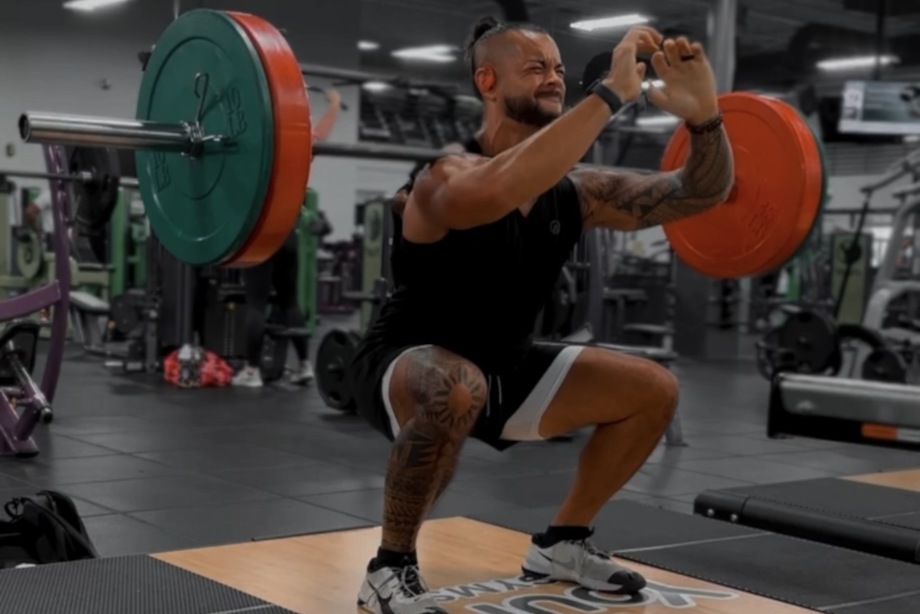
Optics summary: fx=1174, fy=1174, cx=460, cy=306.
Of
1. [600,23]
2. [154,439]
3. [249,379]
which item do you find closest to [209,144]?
[600,23]

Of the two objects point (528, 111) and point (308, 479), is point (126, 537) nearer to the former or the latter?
point (308, 479)

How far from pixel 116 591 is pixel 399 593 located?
54 cm

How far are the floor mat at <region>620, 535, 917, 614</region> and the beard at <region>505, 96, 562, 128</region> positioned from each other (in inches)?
39.4

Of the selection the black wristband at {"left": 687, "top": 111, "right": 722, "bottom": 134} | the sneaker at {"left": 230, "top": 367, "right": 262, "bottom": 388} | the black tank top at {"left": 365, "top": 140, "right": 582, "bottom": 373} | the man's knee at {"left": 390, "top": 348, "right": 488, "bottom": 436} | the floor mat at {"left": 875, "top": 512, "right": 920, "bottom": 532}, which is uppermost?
the black wristband at {"left": 687, "top": 111, "right": 722, "bottom": 134}

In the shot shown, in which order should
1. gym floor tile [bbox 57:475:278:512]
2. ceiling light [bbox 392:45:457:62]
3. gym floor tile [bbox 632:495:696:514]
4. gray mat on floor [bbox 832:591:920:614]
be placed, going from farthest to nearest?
ceiling light [bbox 392:45:457:62]
gym floor tile [bbox 632:495:696:514]
gym floor tile [bbox 57:475:278:512]
gray mat on floor [bbox 832:591:920:614]

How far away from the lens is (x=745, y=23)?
41.8ft

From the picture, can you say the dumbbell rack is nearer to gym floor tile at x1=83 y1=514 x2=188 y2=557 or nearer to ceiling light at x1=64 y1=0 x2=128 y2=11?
gym floor tile at x1=83 y1=514 x2=188 y2=557

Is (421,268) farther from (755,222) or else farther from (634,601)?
(755,222)

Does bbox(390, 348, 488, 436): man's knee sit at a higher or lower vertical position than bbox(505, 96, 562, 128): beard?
lower

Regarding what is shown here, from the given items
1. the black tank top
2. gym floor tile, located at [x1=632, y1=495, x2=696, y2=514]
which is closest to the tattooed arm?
the black tank top

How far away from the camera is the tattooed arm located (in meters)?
2.22

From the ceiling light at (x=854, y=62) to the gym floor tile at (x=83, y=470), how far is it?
38.5 ft

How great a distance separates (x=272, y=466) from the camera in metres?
4.01

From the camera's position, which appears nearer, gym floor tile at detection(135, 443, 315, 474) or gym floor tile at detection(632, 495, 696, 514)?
gym floor tile at detection(632, 495, 696, 514)
